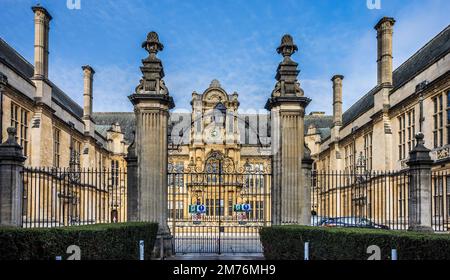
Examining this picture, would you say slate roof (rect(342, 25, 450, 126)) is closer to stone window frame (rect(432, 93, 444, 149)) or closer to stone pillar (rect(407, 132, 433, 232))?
stone window frame (rect(432, 93, 444, 149))

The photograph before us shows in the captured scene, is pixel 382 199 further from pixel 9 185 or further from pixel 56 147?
pixel 56 147

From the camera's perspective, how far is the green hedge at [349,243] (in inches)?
319

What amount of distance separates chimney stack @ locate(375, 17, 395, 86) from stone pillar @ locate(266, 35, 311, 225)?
1564 centimetres

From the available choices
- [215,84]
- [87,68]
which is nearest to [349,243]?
[87,68]

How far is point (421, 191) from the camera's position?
42.8ft

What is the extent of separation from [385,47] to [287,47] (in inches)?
635

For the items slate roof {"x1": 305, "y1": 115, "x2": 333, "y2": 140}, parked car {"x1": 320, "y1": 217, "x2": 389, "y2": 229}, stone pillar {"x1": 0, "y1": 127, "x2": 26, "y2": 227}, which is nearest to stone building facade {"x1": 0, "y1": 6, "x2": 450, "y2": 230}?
parked car {"x1": 320, "y1": 217, "x2": 389, "y2": 229}

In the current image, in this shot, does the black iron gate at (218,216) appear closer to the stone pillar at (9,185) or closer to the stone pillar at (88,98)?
the stone pillar at (9,185)

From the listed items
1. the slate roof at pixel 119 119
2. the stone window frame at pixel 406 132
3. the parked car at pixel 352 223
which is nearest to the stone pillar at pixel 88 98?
the slate roof at pixel 119 119

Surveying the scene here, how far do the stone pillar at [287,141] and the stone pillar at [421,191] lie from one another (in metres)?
2.81

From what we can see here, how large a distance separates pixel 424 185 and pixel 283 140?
390 cm

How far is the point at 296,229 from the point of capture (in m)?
11.8
